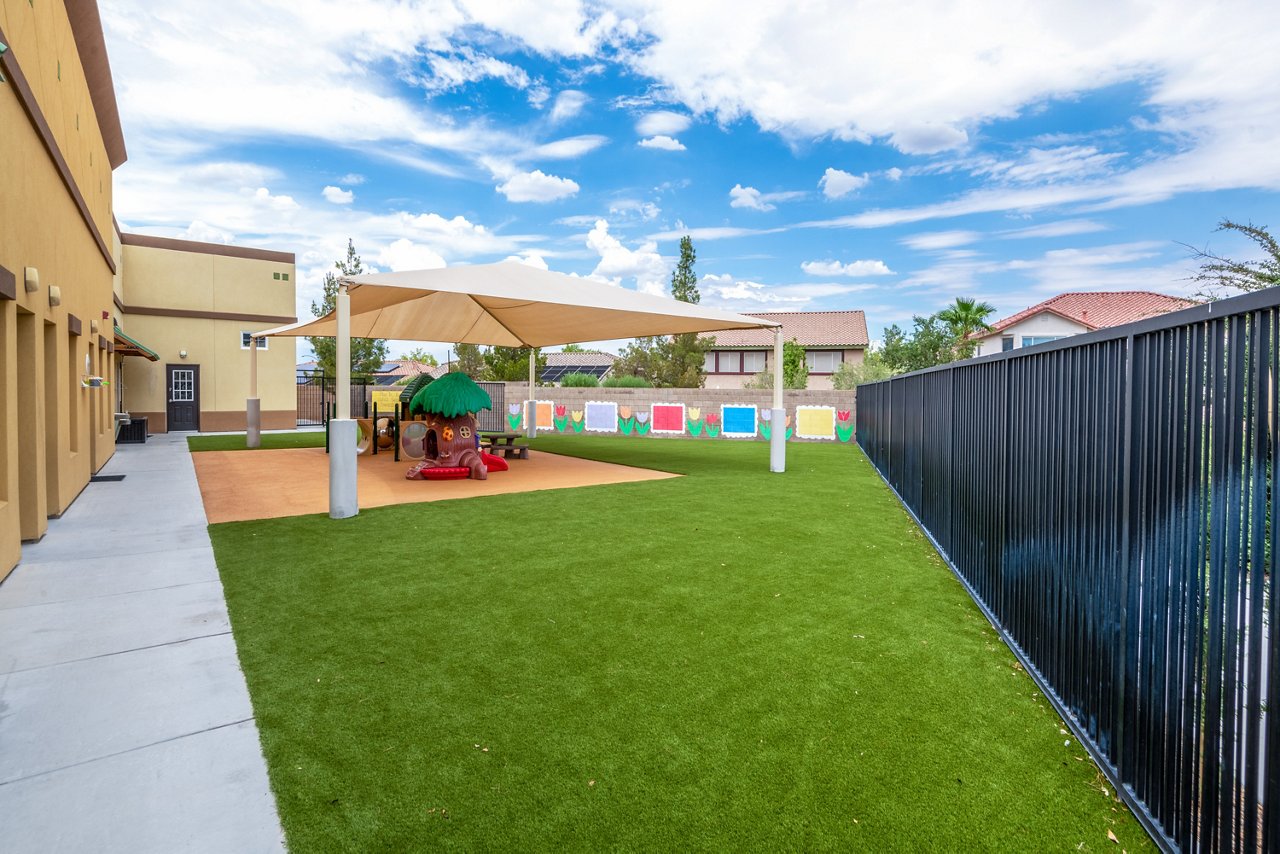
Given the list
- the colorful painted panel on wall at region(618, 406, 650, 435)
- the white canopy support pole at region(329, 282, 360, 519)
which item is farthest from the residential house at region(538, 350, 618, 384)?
the white canopy support pole at region(329, 282, 360, 519)

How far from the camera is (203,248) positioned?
2256 centimetres

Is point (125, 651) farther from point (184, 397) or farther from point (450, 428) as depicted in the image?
point (184, 397)

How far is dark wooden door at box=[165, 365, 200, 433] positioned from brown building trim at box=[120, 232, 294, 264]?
13.1ft

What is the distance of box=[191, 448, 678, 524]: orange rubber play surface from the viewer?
929 centimetres

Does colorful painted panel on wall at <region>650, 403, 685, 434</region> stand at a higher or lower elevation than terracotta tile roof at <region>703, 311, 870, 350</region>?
lower

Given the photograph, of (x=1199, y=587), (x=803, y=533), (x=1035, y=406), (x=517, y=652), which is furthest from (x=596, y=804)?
(x=803, y=533)

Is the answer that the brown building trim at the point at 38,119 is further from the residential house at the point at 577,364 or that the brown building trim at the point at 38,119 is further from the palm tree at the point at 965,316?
the residential house at the point at 577,364

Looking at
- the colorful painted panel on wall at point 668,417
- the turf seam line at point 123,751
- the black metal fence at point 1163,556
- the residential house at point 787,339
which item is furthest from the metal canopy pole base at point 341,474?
the residential house at point 787,339

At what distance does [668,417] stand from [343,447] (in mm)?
15917

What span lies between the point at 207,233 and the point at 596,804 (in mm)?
27746

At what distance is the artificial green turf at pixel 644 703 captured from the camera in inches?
97.0

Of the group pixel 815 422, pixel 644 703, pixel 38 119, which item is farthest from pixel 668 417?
pixel 644 703

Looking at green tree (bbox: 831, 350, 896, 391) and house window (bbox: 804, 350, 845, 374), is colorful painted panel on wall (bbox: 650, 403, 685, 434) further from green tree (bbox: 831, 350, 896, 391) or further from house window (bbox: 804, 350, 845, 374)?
house window (bbox: 804, 350, 845, 374)

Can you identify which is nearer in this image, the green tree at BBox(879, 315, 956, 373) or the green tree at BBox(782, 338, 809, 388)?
the green tree at BBox(782, 338, 809, 388)
